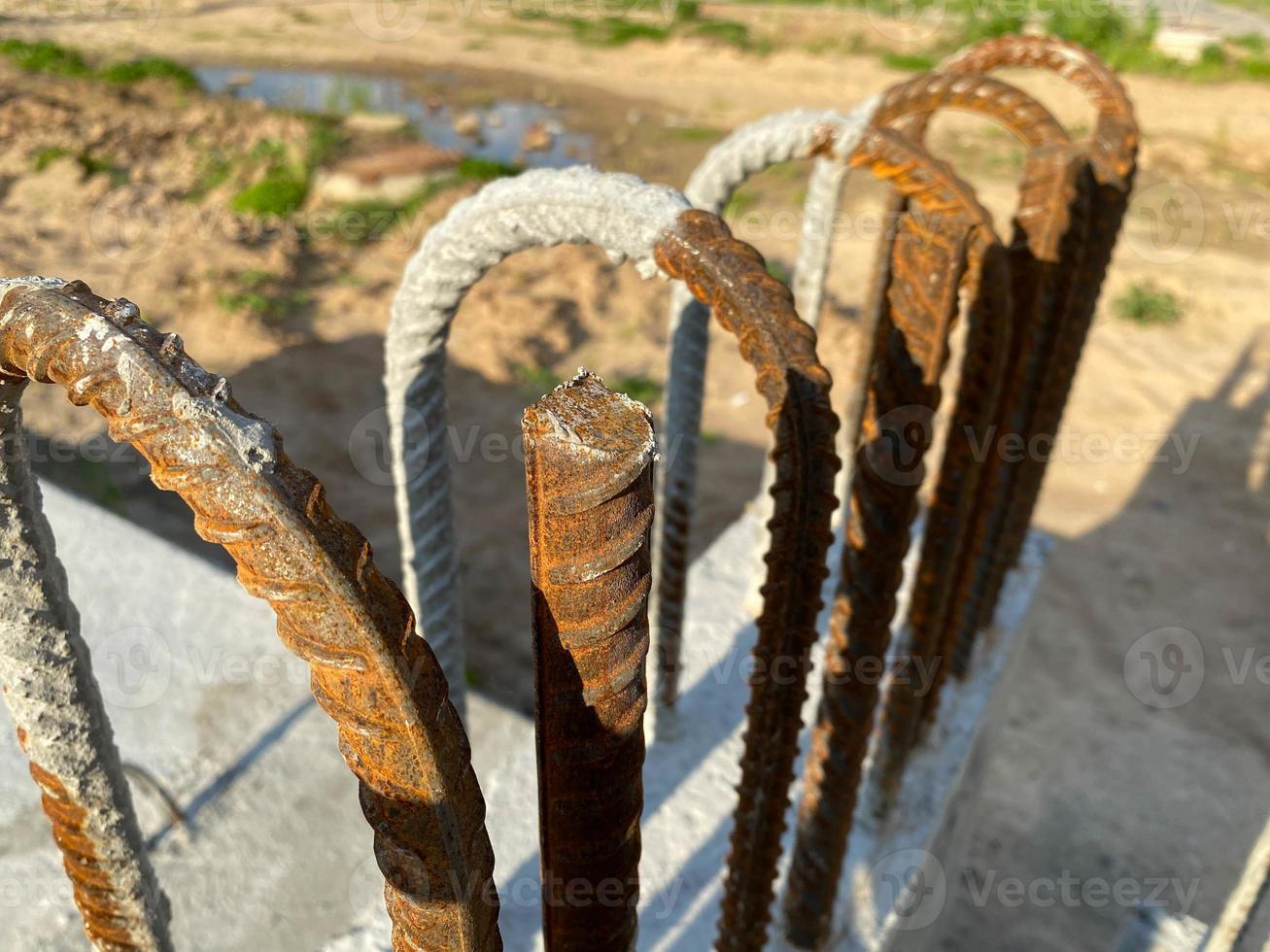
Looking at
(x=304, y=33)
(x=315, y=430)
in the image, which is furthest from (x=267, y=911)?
(x=304, y=33)

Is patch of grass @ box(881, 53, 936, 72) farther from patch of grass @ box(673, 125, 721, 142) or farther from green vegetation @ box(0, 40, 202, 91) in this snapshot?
green vegetation @ box(0, 40, 202, 91)

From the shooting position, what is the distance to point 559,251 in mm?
9742

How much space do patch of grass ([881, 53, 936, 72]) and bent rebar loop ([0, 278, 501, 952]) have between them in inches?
632

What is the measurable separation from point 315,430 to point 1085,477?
5651 millimetres

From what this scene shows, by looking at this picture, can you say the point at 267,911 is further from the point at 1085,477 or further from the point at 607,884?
the point at 1085,477

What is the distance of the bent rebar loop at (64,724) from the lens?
3.98 ft

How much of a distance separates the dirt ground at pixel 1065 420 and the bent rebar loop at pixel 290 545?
13.4ft

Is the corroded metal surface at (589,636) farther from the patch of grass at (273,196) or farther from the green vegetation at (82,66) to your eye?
the green vegetation at (82,66)

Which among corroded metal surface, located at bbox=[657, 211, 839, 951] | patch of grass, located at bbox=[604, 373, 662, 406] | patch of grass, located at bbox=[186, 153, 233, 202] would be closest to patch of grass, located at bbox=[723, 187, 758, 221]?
patch of grass, located at bbox=[604, 373, 662, 406]

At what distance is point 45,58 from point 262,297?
853cm

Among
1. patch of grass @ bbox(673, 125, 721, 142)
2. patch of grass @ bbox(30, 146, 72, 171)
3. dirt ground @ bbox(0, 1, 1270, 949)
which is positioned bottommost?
dirt ground @ bbox(0, 1, 1270, 949)

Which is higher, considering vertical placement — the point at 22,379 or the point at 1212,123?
the point at 22,379

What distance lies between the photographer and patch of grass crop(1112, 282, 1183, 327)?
29.3ft

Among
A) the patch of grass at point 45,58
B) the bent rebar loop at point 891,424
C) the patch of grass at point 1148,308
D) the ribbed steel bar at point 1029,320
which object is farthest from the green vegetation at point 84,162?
the bent rebar loop at point 891,424
